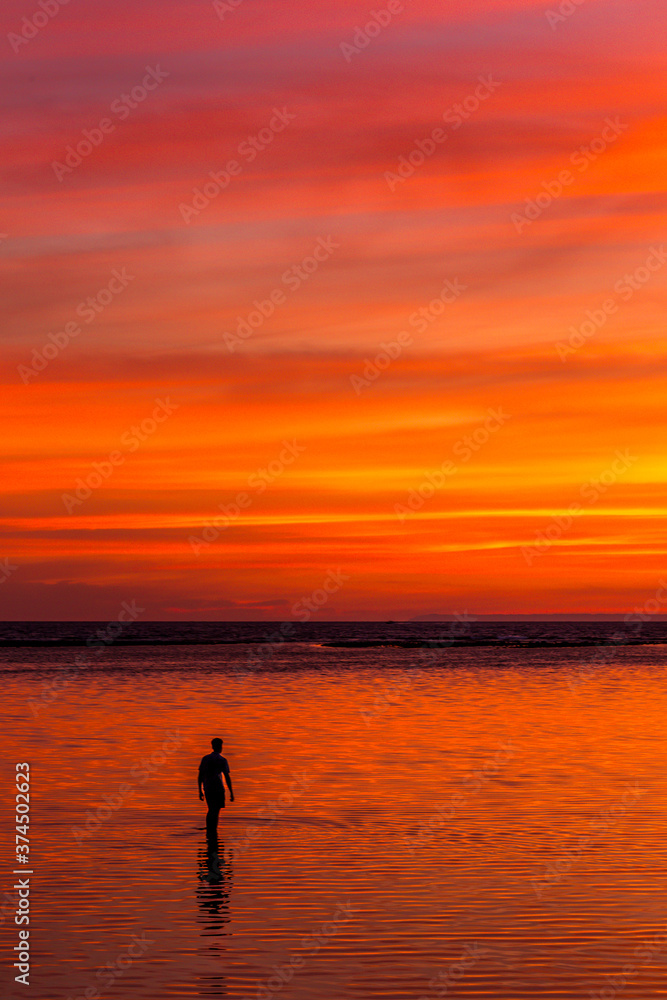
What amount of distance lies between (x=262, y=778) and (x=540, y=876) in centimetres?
1249

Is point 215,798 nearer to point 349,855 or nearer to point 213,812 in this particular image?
point 213,812

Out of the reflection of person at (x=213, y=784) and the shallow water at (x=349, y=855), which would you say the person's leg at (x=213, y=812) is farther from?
the shallow water at (x=349, y=855)

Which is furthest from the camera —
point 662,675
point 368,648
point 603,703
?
point 368,648

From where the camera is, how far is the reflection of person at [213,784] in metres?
24.8

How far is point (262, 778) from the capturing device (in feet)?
109

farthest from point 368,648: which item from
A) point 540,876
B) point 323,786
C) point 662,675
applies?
point 540,876

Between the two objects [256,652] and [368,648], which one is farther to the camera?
[368,648]

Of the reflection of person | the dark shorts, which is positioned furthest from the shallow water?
the dark shorts

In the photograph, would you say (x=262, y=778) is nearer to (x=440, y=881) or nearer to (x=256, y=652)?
(x=440, y=881)

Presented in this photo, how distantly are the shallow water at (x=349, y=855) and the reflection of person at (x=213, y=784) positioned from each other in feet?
2.01

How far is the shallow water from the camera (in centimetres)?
1672

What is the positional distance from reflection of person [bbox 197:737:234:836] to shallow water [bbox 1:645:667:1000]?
61cm

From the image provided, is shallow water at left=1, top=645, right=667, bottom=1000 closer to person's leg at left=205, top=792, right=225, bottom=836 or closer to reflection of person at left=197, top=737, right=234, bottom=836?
person's leg at left=205, top=792, right=225, bottom=836

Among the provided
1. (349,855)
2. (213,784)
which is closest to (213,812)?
(213,784)
